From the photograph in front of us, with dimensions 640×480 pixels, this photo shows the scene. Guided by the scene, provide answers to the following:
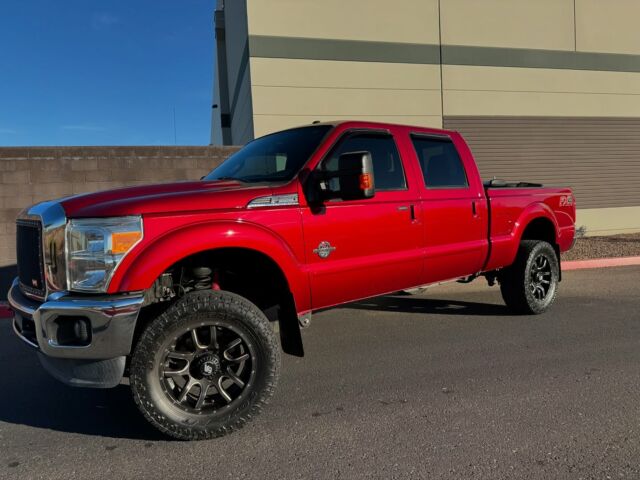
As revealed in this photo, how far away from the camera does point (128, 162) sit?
826 centimetres

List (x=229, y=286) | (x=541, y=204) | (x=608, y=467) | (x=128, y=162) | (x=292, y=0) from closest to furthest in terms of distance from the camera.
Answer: (x=608, y=467)
(x=229, y=286)
(x=541, y=204)
(x=128, y=162)
(x=292, y=0)

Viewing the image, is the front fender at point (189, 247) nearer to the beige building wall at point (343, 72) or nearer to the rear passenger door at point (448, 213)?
the rear passenger door at point (448, 213)

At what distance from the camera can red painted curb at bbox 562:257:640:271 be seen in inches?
358

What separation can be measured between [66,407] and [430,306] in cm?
437

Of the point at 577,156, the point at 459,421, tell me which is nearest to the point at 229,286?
the point at 459,421

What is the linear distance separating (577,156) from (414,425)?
41.8 feet

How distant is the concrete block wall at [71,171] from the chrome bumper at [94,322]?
549 cm

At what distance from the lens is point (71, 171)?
314 inches

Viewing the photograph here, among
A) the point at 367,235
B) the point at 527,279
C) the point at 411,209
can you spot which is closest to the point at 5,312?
the point at 367,235

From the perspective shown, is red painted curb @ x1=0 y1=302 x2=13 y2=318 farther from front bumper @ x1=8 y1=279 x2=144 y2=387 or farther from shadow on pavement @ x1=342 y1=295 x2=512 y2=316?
shadow on pavement @ x1=342 y1=295 x2=512 y2=316

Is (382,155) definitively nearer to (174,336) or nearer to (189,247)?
(189,247)

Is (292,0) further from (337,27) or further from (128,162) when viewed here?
(128,162)

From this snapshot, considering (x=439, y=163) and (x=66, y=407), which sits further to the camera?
(x=439, y=163)

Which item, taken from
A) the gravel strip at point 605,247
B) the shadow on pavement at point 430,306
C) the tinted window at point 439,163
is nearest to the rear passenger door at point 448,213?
the tinted window at point 439,163
